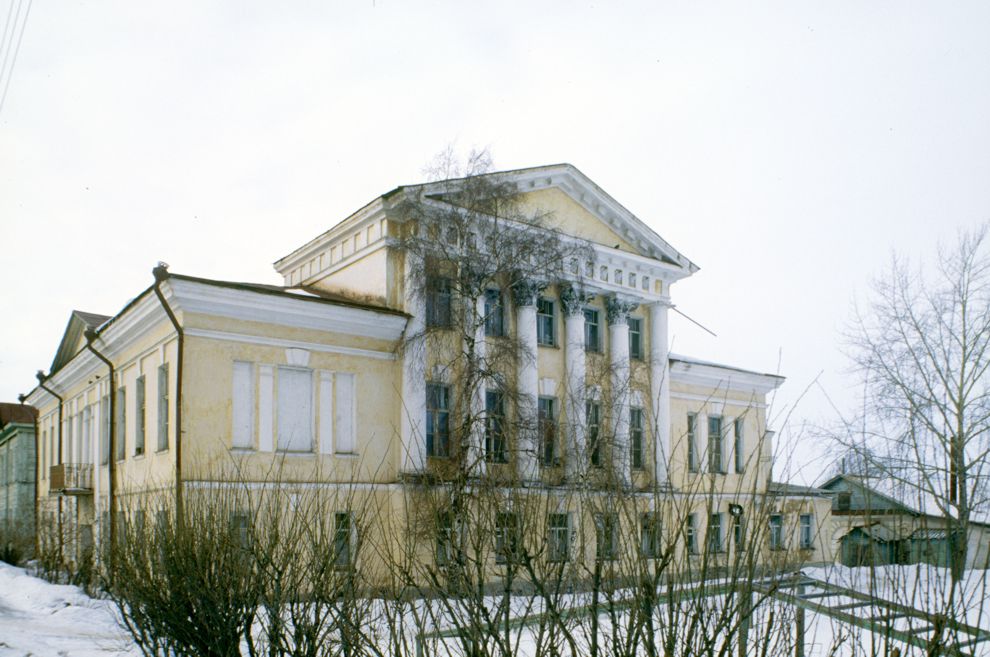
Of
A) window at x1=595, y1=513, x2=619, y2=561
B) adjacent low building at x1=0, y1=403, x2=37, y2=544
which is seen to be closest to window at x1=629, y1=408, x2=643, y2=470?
adjacent low building at x1=0, y1=403, x2=37, y2=544

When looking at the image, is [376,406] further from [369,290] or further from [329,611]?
[329,611]

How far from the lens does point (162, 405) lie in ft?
75.0

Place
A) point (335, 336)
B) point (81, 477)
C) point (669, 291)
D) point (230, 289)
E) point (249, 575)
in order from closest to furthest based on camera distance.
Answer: point (249, 575) < point (230, 289) < point (335, 336) < point (81, 477) < point (669, 291)

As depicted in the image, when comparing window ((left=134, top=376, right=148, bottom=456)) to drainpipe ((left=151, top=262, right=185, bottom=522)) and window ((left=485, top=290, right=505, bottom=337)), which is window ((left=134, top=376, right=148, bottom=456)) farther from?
window ((left=485, top=290, right=505, bottom=337))

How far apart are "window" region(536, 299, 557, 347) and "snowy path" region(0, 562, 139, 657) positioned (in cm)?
1395

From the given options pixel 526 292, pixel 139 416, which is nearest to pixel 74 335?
pixel 139 416

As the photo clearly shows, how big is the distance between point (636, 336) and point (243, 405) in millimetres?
13923

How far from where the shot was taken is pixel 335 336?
78.3 ft

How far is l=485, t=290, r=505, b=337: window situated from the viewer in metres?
26.8

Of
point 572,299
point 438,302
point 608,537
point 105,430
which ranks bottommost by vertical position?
point 608,537

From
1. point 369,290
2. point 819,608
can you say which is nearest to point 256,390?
point 369,290

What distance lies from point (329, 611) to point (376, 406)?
15618 mm

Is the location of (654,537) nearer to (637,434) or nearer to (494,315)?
(494,315)

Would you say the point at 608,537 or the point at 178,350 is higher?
the point at 178,350
